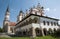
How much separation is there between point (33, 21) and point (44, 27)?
2.29 m

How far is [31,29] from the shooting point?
17.3 meters

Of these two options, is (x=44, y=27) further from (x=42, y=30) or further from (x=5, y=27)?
(x=5, y=27)

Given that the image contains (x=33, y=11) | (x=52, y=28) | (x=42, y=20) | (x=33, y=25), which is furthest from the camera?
(x=33, y=11)

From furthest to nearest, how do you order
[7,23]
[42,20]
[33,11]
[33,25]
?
[7,23]
[33,11]
[42,20]
[33,25]

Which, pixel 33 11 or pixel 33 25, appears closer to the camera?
pixel 33 25

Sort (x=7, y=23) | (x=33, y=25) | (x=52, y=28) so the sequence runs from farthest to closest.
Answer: (x=7, y=23)
(x=52, y=28)
(x=33, y=25)

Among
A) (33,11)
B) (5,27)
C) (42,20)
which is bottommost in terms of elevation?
(5,27)

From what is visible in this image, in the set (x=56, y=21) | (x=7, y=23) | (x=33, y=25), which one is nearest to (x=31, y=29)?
(x=33, y=25)

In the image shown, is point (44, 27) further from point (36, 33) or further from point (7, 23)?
point (7, 23)

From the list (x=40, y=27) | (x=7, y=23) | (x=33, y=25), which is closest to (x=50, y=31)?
(x=40, y=27)

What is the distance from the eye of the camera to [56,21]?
20734mm

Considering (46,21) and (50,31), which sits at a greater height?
(46,21)

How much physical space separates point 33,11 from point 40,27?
9.25 m

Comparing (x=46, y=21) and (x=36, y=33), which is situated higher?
(x=46, y=21)
